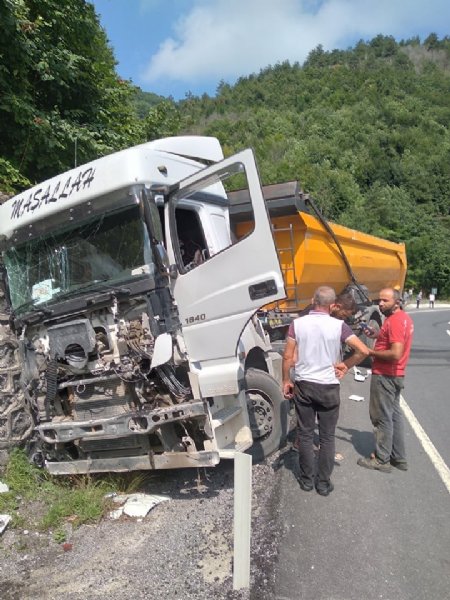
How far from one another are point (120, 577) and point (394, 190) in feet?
241

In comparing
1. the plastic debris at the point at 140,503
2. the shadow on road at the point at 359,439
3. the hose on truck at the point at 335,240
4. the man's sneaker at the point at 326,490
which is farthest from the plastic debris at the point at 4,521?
the hose on truck at the point at 335,240

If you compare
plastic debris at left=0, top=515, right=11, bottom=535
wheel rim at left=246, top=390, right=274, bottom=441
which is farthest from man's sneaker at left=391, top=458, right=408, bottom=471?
plastic debris at left=0, top=515, right=11, bottom=535

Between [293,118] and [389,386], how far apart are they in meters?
88.3

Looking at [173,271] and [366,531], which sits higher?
[173,271]

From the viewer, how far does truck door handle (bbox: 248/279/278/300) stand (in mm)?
3764

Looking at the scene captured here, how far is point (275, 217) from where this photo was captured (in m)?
6.14

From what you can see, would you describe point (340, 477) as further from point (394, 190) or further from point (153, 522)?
point (394, 190)

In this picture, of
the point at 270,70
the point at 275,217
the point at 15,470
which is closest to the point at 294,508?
the point at 15,470

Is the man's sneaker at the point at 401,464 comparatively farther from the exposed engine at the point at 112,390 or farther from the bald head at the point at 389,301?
the exposed engine at the point at 112,390

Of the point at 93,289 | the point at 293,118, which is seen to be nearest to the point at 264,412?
the point at 93,289

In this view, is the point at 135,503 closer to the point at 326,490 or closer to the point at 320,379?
the point at 326,490

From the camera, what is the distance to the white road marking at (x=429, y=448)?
4.40m

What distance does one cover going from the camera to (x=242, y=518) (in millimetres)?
2879

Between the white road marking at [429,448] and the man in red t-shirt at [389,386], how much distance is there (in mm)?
315
